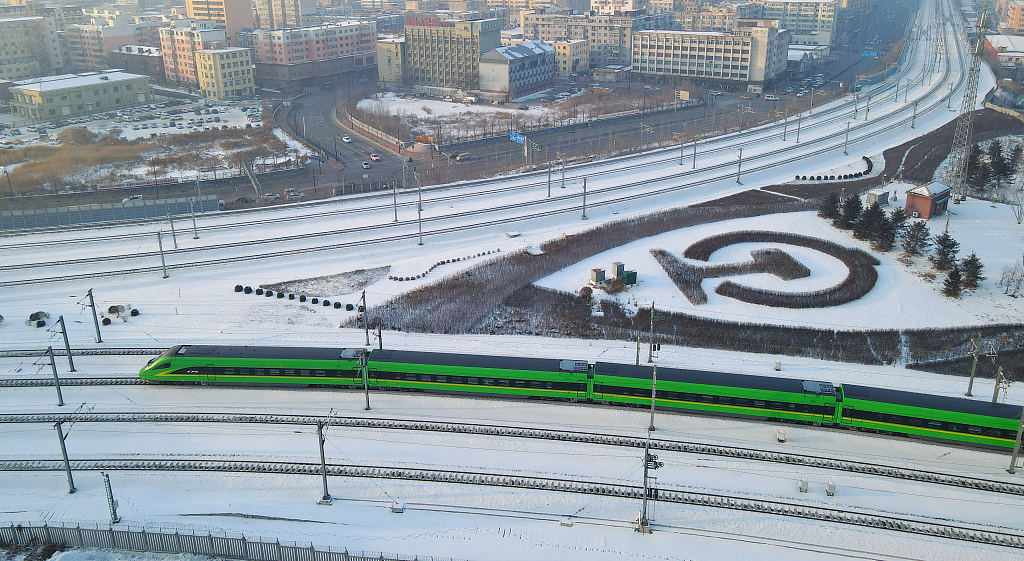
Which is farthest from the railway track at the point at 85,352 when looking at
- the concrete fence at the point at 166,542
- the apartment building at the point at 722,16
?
the apartment building at the point at 722,16

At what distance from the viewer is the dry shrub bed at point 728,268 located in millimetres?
47688

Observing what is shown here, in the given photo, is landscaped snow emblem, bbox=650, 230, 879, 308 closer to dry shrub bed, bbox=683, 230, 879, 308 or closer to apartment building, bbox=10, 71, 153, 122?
dry shrub bed, bbox=683, 230, 879, 308

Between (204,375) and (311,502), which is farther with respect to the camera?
(204,375)

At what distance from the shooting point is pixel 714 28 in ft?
497

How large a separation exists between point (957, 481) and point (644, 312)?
61.5 feet

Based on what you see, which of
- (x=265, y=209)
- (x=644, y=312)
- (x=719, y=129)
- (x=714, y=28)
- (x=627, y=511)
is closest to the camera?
(x=627, y=511)

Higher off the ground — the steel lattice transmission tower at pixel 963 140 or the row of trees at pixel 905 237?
the steel lattice transmission tower at pixel 963 140

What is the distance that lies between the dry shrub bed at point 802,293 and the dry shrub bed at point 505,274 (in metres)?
4.38

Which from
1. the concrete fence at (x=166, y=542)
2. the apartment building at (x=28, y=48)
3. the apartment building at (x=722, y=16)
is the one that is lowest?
→ the concrete fence at (x=166, y=542)

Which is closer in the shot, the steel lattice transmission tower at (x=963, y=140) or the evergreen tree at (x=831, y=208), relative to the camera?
the evergreen tree at (x=831, y=208)

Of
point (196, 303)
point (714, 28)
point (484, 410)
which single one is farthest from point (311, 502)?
point (714, 28)

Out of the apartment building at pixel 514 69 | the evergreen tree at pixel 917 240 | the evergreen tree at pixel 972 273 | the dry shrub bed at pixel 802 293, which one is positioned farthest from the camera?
the apartment building at pixel 514 69

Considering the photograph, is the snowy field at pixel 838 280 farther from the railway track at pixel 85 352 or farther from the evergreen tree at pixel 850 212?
the railway track at pixel 85 352

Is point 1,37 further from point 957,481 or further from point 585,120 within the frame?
point 957,481
